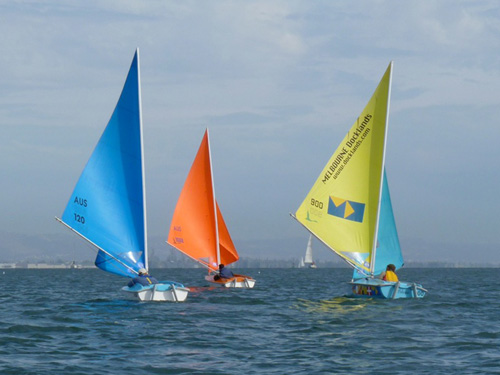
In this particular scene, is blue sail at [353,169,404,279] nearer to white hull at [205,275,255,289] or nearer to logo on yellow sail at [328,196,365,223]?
logo on yellow sail at [328,196,365,223]

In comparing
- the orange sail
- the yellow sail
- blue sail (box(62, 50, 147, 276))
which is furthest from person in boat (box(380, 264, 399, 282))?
the orange sail

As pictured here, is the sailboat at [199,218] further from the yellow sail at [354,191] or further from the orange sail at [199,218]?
the yellow sail at [354,191]

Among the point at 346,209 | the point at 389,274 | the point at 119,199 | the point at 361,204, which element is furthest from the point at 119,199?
the point at 389,274

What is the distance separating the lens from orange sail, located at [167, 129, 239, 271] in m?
52.0

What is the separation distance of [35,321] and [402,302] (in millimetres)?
15429

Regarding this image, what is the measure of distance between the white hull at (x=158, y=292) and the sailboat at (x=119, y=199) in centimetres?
6

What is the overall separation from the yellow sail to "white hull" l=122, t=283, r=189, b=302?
7.26 meters

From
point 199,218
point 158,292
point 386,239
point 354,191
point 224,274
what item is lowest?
point 158,292

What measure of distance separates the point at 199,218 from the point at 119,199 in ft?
→ 60.8

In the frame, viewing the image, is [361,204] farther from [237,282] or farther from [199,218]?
[199,218]

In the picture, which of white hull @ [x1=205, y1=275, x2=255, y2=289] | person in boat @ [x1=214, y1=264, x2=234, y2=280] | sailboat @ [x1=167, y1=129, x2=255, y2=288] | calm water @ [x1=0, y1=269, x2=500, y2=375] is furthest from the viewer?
sailboat @ [x1=167, y1=129, x2=255, y2=288]

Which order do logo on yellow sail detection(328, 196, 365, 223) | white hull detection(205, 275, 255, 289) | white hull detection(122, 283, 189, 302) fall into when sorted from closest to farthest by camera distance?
white hull detection(122, 283, 189, 302)
logo on yellow sail detection(328, 196, 365, 223)
white hull detection(205, 275, 255, 289)

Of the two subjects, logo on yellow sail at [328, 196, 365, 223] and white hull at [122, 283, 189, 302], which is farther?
logo on yellow sail at [328, 196, 365, 223]

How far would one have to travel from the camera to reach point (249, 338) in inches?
899
